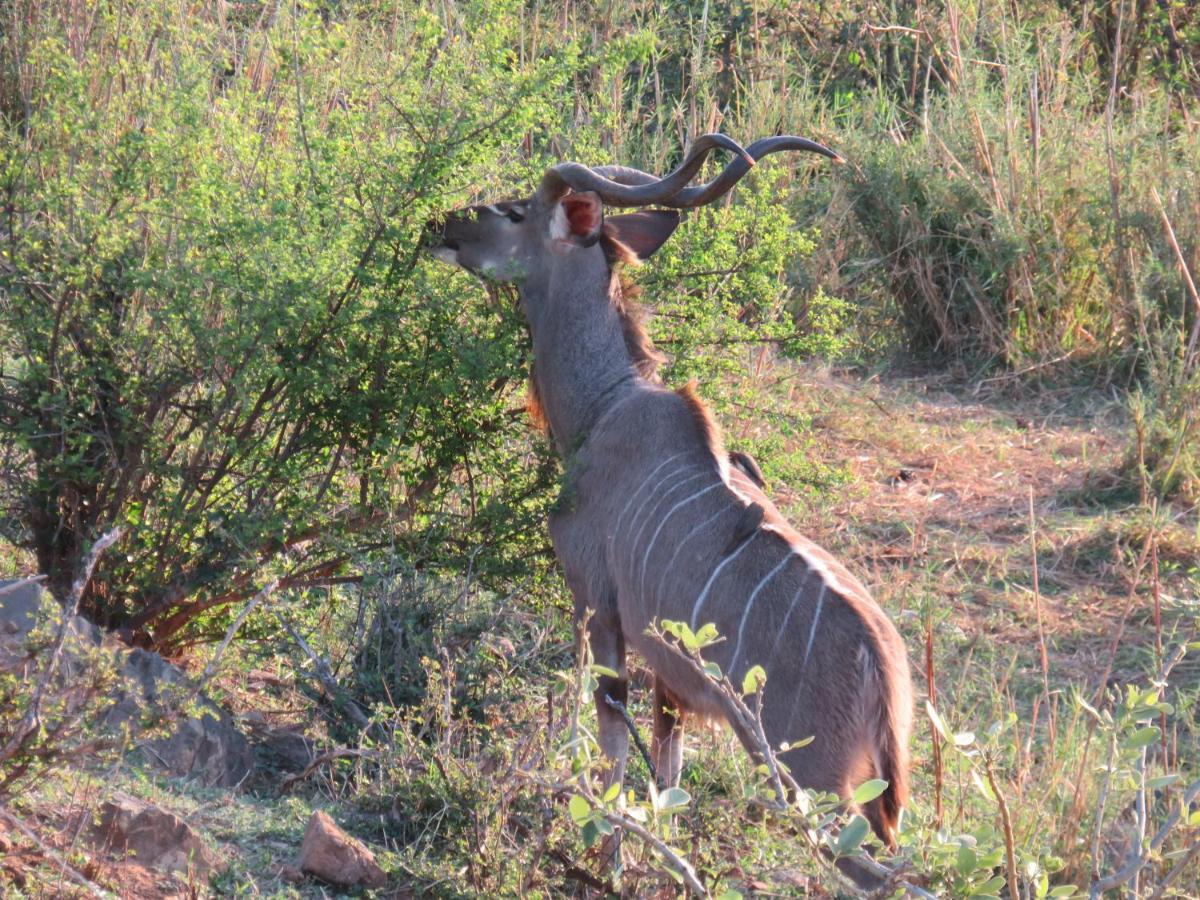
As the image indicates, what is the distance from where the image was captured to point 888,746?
8.75 ft

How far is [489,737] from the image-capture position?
143 inches

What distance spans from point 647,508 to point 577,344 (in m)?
0.80

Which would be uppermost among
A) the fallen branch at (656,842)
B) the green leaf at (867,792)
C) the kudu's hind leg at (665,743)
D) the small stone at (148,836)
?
the green leaf at (867,792)

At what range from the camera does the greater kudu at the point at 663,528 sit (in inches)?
106

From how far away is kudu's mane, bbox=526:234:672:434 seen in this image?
4078 mm

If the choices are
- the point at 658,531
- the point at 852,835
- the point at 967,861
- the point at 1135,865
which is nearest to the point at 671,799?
the point at 852,835

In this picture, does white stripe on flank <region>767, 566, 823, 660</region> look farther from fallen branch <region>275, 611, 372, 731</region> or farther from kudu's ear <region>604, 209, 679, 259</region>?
kudu's ear <region>604, 209, 679, 259</region>

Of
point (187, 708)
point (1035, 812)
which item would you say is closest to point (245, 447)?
point (187, 708)

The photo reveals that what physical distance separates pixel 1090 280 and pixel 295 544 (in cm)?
435

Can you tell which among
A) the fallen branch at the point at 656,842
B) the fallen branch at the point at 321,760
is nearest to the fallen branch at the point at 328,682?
the fallen branch at the point at 321,760

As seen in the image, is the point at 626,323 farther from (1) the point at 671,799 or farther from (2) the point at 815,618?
(1) the point at 671,799

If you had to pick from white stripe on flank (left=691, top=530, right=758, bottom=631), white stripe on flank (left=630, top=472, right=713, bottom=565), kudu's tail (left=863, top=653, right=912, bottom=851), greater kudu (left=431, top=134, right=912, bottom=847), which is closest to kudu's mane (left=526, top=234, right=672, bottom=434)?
greater kudu (left=431, top=134, right=912, bottom=847)

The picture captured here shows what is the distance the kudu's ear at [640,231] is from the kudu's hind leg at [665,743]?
4.43ft

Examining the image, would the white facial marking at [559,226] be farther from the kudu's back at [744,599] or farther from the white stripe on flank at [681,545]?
the white stripe on flank at [681,545]
